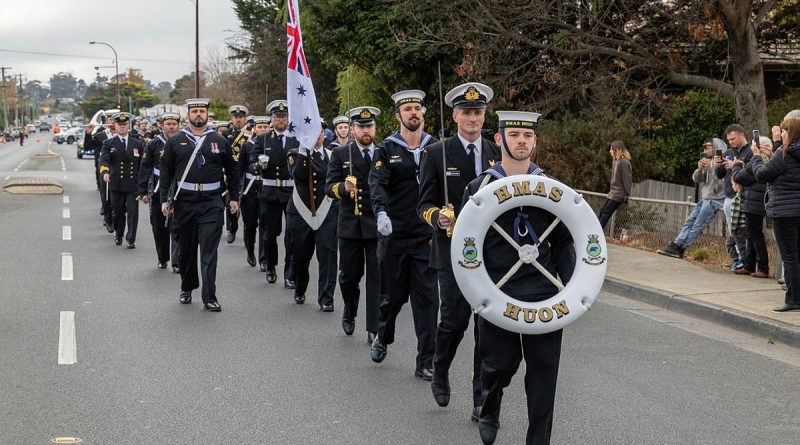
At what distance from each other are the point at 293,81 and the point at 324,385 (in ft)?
13.1

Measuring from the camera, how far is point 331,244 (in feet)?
33.7

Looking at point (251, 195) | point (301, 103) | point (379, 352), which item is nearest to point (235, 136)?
point (251, 195)

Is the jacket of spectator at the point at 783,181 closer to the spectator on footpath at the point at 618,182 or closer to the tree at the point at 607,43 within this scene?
the spectator on footpath at the point at 618,182

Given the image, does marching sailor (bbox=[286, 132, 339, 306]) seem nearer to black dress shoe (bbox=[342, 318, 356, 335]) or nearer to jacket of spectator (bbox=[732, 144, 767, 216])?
black dress shoe (bbox=[342, 318, 356, 335])

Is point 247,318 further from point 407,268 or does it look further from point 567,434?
point 567,434

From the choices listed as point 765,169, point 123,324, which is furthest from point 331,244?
point 765,169

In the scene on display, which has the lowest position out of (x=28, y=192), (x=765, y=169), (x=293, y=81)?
(x=28, y=192)

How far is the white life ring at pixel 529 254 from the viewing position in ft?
16.3

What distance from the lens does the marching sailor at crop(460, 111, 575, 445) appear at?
5.11 m

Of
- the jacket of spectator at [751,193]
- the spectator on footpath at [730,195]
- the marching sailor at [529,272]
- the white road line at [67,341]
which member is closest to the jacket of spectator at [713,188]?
the spectator on footpath at [730,195]

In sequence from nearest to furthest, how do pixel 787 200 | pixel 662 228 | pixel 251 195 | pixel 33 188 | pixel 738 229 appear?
1. pixel 787 200
2. pixel 738 229
3. pixel 251 195
4. pixel 662 228
5. pixel 33 188

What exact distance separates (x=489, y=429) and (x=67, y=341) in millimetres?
4442

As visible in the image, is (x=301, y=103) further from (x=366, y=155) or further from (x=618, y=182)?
(x=618, y=182)

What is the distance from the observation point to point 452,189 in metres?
6.59
